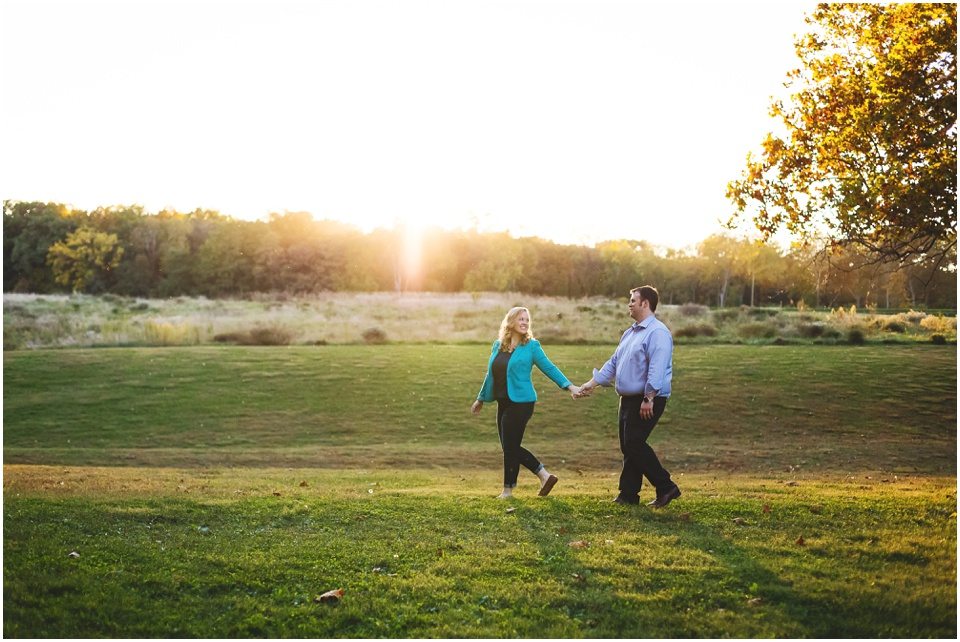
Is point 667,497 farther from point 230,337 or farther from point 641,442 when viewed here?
point 230,337

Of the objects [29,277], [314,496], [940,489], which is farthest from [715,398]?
[29,277]

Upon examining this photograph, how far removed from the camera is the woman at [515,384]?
30.3ft

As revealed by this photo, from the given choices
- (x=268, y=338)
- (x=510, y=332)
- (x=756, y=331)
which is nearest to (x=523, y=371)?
(x=510, y=332)

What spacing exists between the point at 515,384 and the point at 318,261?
5461 cm

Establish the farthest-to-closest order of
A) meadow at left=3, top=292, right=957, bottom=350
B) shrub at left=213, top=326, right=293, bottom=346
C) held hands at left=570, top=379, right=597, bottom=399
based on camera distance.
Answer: meadow at left=3, top=292, right=957, bottom=350
shrub at left=213, top=326, right=293, bottom=346
held hands at left=570, top=379, right=597, bottom=399

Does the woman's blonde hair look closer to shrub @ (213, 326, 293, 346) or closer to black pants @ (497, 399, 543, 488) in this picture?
black pants @ (497, 399, 543, 488)

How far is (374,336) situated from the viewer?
30312 mm

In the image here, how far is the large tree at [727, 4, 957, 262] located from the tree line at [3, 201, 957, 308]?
102ft

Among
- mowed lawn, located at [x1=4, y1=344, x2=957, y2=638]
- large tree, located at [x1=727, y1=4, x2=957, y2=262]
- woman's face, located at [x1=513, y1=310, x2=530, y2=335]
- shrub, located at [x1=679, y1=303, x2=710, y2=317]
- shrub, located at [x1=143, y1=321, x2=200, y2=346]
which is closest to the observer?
mowed lawn, located at [x1=4, y1=344, x2=957, y2=638]

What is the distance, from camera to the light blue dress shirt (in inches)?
321

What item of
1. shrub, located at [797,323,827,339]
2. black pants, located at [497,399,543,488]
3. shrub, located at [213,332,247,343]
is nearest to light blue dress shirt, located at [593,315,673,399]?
black pants, located at [497,399,543,488]

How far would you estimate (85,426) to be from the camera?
18.4 m

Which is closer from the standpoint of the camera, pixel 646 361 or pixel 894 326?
pixel 646 361

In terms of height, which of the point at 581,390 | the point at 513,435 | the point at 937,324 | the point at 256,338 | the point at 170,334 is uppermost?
the point at 937,324
